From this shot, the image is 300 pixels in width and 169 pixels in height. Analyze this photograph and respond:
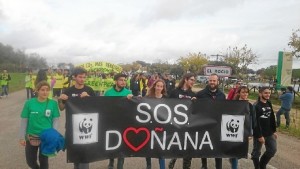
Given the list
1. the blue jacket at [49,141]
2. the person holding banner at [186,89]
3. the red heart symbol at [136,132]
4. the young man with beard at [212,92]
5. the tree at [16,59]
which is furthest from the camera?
the tree at [16,59]

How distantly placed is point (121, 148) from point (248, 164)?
2.97 m

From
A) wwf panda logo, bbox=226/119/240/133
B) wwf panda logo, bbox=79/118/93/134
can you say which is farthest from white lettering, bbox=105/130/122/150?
wwf panda logo, bbox=226/119/240/133

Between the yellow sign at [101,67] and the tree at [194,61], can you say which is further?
the tree at [194,61]

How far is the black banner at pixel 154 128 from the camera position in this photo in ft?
18.1

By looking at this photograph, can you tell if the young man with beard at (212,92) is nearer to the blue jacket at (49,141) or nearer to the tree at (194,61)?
the blue jacket at (49,141)

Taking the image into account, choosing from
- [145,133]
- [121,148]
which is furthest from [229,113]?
[121,148]

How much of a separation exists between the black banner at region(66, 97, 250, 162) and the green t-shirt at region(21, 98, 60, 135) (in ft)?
1.24

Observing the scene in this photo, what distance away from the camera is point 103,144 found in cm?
566

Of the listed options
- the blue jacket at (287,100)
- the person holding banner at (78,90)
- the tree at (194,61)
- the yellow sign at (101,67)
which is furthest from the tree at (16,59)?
the person holding banner at (78,90)

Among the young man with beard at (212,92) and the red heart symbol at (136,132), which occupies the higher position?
the young man with beard at (212,92)

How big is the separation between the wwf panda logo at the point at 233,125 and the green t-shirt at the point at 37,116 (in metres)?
2.93

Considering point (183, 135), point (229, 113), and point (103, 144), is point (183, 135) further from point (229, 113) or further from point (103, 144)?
point (103, 144)

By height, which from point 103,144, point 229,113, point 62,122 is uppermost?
point 229,113

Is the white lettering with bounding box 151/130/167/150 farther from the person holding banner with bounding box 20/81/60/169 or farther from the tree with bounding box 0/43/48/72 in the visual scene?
the tree with bounding box 0/43/48/72
